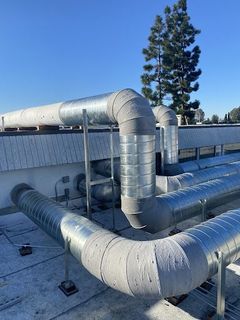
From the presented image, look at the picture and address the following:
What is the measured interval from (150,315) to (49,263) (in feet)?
11.1

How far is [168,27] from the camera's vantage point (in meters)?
35.1

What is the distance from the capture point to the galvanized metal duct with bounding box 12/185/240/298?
4.79 m

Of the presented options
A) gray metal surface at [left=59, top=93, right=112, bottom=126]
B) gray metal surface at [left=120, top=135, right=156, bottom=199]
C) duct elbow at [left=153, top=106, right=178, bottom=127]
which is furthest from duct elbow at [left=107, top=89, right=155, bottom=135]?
duct elbow at [left=153, top=106, right=178, bottom=127]

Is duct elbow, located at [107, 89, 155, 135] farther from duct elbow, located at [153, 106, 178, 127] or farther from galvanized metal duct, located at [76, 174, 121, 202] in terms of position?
duct elbow, located at [153, 106, 178, 127]

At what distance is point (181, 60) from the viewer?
34312 mm

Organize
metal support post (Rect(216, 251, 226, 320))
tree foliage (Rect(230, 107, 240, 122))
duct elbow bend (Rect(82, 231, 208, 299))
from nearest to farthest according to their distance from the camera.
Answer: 1. duct elbow bend (Rect(82, 231, 208, 299))
2. metal support post (Rect(216, 251, 226, 320))
3. tree foliage (Rect(230, 107, 240, 122))

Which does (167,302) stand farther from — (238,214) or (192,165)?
(192,165)

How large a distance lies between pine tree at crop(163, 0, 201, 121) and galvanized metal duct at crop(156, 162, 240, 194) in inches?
904

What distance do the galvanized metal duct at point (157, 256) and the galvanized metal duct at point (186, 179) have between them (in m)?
3.61

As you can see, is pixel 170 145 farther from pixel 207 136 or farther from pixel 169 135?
pixel 207 136

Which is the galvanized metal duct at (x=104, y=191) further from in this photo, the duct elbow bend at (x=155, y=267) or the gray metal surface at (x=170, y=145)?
the duct elbow bend at (x=155, y=267)

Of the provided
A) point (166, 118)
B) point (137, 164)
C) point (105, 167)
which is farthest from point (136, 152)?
point (166, 118)

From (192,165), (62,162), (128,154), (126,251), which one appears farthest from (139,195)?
(192,165)

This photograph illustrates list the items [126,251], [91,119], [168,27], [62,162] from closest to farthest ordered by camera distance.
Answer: [126,251], [91,119], [62,162], [168,27]
